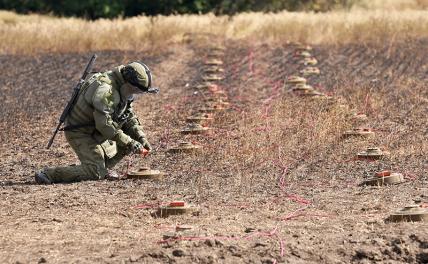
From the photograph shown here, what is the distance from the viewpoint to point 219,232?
29.2ft

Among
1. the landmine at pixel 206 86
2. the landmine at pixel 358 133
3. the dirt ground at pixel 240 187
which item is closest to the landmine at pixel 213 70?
the dirt ground at pixel 240 187

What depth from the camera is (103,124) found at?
11.5 metres

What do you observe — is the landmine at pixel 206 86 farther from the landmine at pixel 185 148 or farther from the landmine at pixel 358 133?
the landmine at pixel 185 148

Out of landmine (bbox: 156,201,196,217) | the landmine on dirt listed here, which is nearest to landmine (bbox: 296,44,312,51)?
the landmine on dirt

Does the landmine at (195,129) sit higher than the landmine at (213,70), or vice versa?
the landmine at (195,129)

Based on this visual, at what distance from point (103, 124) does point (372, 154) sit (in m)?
3.11

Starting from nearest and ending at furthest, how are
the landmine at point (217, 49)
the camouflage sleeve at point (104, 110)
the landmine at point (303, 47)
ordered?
the camouflage sleeve at point (104, 110), the landmine at point (303, 47), the landmine at point (217, 49)

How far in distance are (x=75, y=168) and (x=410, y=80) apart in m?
10.4

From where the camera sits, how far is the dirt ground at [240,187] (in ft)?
27.6

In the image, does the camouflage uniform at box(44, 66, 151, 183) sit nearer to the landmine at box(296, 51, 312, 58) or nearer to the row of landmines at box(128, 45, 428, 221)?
the row of landmines at box(128, 45, 428, 221)

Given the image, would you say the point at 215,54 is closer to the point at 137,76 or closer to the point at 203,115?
the point at 203,115

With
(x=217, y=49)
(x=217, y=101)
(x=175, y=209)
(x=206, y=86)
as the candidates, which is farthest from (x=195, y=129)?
(x=217, y=49)

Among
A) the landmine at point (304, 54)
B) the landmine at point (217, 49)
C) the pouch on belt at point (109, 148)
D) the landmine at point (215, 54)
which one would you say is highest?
the pouch on belt at point (109, 148)

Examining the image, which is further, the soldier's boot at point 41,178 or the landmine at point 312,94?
the landmine at point 312,94
